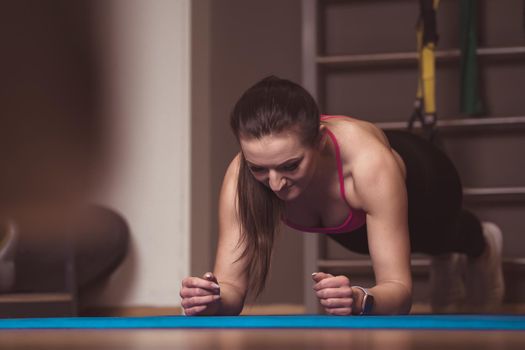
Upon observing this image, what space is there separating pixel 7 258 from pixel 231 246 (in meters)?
1.78

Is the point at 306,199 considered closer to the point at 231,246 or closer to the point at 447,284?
the point at 231,246

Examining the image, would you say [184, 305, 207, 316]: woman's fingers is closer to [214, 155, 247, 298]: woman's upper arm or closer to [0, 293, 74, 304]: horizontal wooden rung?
[214, 155, 247, 298]: woman's upper arm

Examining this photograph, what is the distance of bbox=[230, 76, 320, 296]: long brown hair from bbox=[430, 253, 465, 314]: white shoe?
140cm

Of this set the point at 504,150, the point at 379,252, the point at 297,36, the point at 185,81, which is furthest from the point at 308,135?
the point at 297,36

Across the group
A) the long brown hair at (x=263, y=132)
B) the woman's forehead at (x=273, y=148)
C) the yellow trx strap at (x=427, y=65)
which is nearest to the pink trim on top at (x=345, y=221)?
the long brown hair at (x=263, y=132)

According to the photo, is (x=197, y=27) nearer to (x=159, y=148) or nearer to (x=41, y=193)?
(x=159, y=148)

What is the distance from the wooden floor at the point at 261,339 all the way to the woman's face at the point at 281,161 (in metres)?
0.39

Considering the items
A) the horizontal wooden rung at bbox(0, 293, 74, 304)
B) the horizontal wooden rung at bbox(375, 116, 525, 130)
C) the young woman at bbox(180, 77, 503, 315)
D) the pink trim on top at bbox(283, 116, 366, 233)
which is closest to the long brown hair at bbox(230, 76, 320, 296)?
the young woman at bbox(180, 77, 503, 315)

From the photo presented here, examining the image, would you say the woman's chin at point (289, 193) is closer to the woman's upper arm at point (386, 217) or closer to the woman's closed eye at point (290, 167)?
the woman's closed eye at point (290, 167)

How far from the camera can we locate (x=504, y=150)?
13.3ft

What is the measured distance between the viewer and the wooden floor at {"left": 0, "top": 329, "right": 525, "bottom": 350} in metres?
1.04

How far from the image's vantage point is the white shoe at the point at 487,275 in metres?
3.15

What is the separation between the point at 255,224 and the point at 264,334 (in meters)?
0.63

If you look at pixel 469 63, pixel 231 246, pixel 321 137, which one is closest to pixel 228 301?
pixel 231 246
